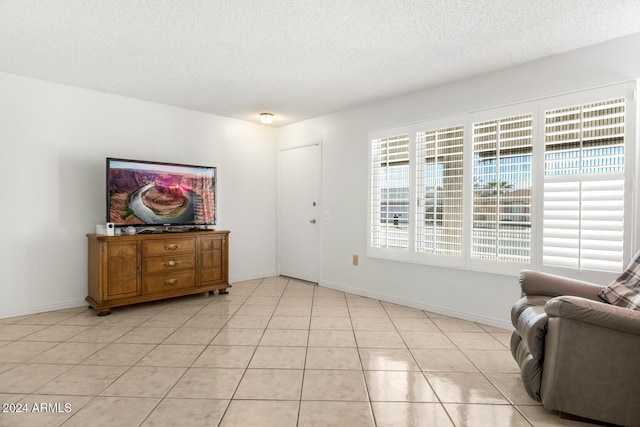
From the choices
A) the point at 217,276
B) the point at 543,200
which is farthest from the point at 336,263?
the point at 543,200

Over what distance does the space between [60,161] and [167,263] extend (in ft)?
5.04

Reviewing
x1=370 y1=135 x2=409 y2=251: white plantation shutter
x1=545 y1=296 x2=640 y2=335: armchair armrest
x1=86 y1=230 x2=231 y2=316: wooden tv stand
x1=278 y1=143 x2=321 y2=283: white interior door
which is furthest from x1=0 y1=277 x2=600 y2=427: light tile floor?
x1=278 y1=143 x2=321 y2=283: white interior door

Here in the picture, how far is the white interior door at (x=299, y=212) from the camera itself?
4859 millimetres

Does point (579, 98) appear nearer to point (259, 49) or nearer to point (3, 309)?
point (259, 49)

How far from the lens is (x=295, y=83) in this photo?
11.5 feet

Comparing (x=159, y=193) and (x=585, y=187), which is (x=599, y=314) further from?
(x=159, y=193)

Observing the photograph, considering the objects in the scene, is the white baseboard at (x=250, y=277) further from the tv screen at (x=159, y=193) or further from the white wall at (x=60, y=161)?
the white wall at (x=60, y=161)

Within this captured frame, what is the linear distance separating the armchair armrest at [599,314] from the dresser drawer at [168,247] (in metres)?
3.55

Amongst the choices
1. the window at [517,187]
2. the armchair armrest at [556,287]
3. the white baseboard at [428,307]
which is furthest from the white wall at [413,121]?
the armchair armrest at [556,287]

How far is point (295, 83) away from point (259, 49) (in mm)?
786

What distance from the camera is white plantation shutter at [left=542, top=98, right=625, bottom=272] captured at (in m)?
2.50

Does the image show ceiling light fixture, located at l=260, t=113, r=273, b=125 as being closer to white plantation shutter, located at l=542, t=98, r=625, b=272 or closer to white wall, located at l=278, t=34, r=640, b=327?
white wall, located at l=278, t=34, r=640, b=327

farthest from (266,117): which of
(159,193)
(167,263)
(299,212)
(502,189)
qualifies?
(502,189)

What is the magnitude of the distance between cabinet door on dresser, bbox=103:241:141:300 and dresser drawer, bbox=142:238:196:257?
99 mm
